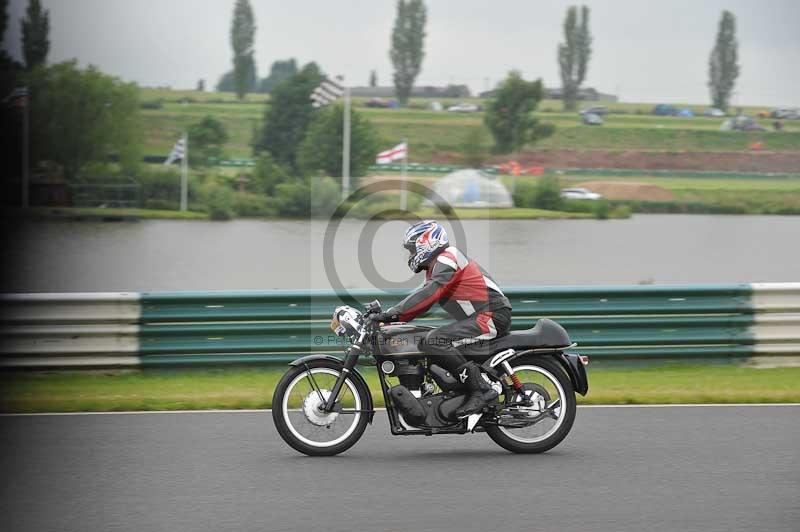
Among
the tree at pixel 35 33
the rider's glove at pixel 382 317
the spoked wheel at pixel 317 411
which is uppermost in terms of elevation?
the tree at pixel 35 33

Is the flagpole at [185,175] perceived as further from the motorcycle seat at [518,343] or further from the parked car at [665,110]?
the motorcycle seat at [518,343]

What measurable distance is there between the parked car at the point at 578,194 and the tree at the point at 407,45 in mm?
4265

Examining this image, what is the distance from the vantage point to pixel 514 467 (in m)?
6.84

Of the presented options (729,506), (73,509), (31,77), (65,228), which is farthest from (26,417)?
(31,77)

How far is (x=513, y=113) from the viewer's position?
2139 cm

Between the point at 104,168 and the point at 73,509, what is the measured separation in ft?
48.6

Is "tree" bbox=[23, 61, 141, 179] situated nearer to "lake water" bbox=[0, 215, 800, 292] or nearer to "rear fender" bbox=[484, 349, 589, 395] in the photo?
"lake water" bbox=[0, 215, 800, 292]

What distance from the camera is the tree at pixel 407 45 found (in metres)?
19.6

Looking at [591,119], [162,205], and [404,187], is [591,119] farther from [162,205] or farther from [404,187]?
[162,205]

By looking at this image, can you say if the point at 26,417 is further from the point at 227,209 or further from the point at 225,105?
the point at 225,105

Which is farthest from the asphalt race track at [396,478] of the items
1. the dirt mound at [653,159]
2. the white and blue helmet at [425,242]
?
the dirt mound at [653,159]

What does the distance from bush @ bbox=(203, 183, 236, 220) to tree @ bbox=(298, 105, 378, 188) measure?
1.94 meters

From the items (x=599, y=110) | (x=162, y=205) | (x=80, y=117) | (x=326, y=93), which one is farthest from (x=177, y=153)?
(x=599, y=110)

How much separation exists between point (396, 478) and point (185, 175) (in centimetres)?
1369
